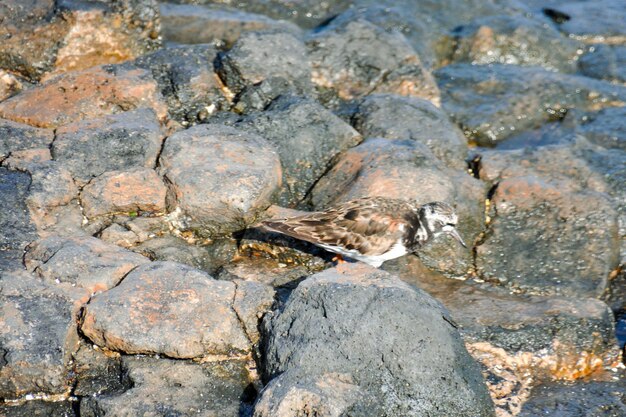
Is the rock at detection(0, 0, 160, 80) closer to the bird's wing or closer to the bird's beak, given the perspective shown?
the bird's wing

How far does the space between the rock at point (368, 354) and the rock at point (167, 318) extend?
16.9 inches

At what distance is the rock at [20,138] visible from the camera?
8.00m

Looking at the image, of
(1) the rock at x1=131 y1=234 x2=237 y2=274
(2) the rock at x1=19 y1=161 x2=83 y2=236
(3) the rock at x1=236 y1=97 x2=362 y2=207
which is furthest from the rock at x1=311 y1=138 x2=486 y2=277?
(2) the rock at x1=19 y1=161 x2=83 y2=236

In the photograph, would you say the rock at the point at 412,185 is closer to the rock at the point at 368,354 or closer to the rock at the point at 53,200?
the rock at the point at 368,354

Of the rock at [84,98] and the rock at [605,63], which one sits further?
the rock at [605,63]

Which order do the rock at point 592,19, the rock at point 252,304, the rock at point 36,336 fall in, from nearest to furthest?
1. the rock at point 36,336
2. the rock at point 252,304
3. the rock at point 592,19

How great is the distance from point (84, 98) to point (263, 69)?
7.21ft

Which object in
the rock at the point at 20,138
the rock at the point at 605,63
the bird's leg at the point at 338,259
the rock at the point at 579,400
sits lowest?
the rock at the point at 605,63

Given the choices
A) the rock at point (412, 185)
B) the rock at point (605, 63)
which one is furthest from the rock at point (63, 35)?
the rock at point (605, 63)

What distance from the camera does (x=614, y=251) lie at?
8.14 meters

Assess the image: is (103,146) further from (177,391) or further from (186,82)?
(177,391)

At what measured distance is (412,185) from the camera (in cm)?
806

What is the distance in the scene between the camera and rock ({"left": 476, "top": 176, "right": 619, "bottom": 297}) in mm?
7741

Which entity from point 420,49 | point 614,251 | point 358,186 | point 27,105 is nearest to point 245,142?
point 358,186
